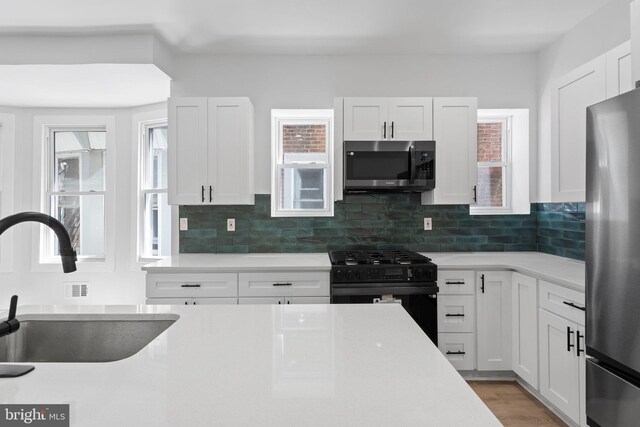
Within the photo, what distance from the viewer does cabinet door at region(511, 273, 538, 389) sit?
101 inches

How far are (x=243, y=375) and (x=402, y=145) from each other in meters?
2.53

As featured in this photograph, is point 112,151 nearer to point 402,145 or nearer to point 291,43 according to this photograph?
point 291,43

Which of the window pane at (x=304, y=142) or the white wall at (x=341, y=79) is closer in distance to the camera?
the white wall at (x=341, y=79)

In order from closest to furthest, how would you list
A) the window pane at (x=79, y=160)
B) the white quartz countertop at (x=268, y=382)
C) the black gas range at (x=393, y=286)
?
the white quartz countertop at (x=268, y=382) < the black gas range at (x=393, y=286) < the window pane at (x=79, y=160)

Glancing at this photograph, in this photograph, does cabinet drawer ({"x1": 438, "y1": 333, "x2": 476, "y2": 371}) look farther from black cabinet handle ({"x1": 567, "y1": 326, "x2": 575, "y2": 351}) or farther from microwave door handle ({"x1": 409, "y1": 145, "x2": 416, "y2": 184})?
microwave door handle ({"x1": 409, "y1": 145, "x2": 416, "y2": 184})

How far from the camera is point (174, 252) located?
Answer: 11.3ft

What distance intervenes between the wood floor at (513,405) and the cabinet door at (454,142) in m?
1.50

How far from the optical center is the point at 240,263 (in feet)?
9.36

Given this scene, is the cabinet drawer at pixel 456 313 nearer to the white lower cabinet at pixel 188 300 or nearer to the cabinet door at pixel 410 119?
the cabinet door at pixel 410 119

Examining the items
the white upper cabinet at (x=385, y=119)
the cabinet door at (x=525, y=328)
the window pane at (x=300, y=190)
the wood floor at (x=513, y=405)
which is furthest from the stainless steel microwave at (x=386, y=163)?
the wood floor at (x=513, y=405)

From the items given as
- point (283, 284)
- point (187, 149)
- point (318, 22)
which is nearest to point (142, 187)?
point (187, 149)

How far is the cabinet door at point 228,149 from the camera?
3080 millimetres

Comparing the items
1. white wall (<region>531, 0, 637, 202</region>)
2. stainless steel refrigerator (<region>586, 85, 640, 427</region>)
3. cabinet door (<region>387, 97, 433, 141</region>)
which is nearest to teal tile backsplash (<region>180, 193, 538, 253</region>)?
white wall (<region>531, 0, 637, 202</region>)

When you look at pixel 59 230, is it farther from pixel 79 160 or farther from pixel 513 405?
pixel 79 160
